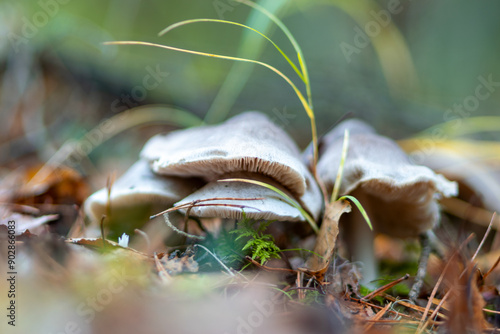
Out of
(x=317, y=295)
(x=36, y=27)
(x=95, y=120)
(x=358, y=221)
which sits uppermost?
(x=36, y=27)

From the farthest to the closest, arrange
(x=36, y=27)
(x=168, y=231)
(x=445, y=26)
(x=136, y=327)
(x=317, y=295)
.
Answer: (x=445, y=26), (x=36, y=27), (x=168, y=231), (x=317, y=295), (x=136, y=327)

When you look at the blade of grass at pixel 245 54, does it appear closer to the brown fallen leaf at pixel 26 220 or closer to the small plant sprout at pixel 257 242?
the small plant sprout at pixel 257 242

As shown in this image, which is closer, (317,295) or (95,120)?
(317,295)

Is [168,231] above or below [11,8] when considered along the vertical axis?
below

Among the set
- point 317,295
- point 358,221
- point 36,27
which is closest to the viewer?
point 317,295

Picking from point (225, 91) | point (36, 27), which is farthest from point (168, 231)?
point (36, 27)

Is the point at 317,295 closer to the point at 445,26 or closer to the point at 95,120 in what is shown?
the point at 95,120

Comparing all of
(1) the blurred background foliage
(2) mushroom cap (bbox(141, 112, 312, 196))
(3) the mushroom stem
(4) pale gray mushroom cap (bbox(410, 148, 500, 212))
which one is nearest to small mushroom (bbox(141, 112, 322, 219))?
(2) mushroom cap (bbox(141, 112, 312, 196))

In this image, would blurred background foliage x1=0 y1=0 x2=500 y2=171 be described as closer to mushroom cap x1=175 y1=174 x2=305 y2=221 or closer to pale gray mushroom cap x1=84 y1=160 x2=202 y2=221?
pale gray mushroom cap x1=84 y1=160 x2=202 y2=221
